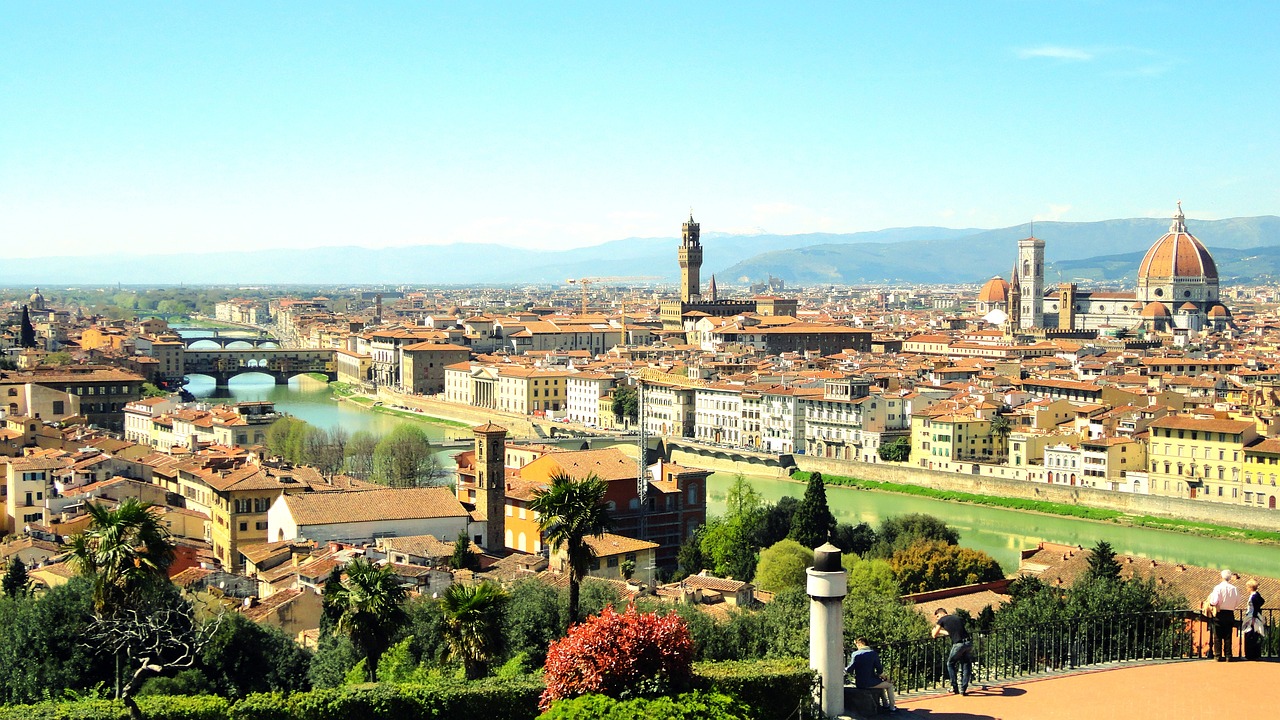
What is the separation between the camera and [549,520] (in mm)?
8117

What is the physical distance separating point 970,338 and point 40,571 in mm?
43085

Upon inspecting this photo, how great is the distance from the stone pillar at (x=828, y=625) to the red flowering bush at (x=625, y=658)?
0.41m

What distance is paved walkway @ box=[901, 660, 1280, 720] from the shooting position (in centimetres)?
446

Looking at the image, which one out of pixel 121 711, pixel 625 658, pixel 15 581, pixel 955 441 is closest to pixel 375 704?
pixel 121 711

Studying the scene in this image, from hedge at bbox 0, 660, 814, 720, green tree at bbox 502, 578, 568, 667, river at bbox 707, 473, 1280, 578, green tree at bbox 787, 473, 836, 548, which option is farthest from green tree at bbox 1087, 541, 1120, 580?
hedge at bbox 0, 660, 814, 720

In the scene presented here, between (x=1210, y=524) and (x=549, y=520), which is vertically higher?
(x=549, y=520)

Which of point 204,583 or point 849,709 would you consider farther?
point 204,583

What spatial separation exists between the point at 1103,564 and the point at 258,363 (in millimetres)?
46904

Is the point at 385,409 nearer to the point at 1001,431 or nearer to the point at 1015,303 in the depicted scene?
the point at 1001,431

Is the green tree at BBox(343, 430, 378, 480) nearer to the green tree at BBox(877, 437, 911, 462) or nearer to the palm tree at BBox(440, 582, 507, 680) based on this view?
the green tree at BBox(877, 437, 911, 462)

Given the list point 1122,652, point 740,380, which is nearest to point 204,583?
point 1122,652

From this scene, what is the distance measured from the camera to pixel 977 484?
77.5ft

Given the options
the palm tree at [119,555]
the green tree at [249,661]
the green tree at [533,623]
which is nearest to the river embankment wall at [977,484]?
the green tree at [533,623]

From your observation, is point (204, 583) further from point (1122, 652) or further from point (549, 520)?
point (1122, 652)
